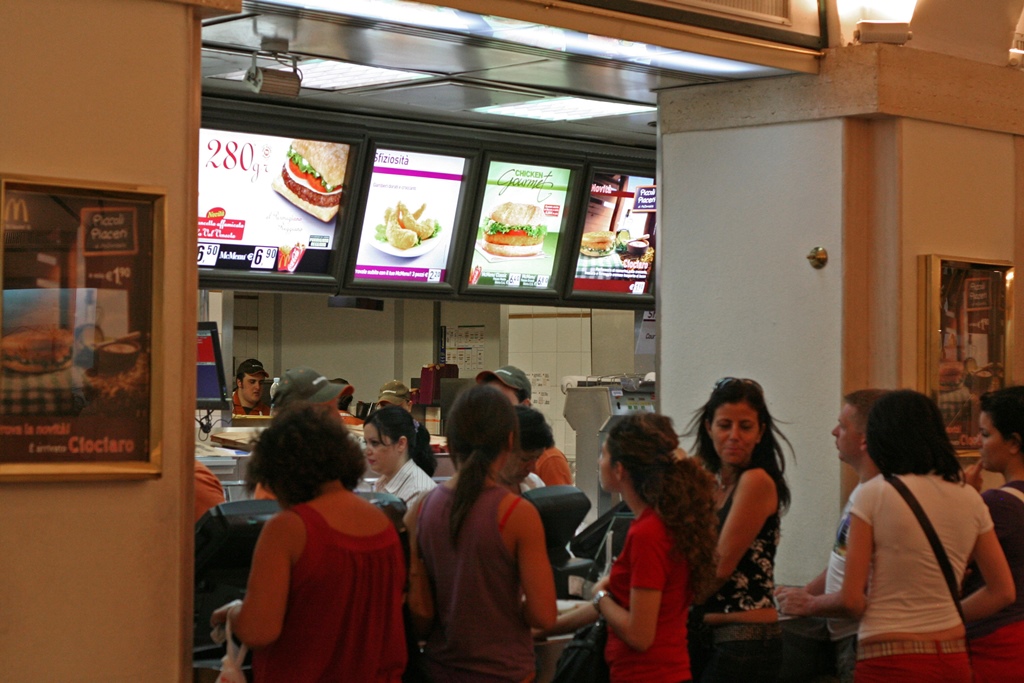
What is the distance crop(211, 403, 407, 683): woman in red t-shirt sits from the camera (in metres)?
2.50

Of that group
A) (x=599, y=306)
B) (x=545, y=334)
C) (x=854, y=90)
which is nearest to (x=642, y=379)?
(x=599, y=306)

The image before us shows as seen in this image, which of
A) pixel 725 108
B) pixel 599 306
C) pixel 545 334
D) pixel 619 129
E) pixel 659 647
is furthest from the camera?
pixel 545 334

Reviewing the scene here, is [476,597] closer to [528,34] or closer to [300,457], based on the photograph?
[300,457]

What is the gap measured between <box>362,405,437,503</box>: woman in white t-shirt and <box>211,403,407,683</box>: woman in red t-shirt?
6.25 feet

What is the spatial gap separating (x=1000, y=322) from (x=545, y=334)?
21.6ft

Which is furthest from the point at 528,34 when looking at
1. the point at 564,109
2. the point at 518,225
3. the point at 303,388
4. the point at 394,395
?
the point at 394,395

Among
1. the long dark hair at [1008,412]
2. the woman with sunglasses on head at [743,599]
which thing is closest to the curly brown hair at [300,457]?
the woman with sunglasses on head at [743,599]

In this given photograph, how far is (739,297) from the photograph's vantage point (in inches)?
180

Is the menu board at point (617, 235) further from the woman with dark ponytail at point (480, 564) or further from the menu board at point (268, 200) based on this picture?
the woman with dark ponytail at point (480, 564)

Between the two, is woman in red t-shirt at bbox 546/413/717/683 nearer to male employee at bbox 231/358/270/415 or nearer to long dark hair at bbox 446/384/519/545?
long dark hair at bbox 446/384/519/545

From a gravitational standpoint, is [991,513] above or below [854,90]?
below

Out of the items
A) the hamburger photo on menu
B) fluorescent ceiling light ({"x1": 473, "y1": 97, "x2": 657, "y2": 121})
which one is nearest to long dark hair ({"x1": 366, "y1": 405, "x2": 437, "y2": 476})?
the hamburger photo on menu

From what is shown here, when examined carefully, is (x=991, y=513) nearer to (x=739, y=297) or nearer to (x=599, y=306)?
(x=739, y=297)

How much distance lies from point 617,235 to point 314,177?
178 cm
